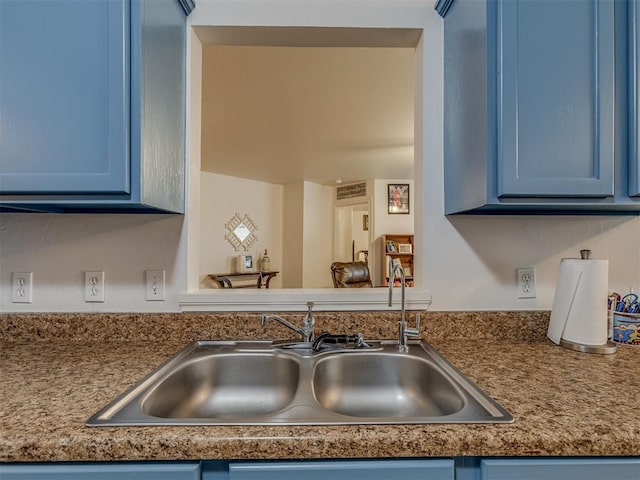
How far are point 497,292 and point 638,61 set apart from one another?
84 cm

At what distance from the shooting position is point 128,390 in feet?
2.70

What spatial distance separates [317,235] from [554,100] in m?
5.98

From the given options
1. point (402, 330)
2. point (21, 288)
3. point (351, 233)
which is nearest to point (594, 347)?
point (402, 330)

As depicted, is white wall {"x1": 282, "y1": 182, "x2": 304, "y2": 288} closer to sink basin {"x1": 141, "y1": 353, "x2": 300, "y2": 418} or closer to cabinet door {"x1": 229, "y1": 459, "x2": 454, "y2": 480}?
sink basin {"x1": 141, "y1": 353, "x2": 300, "y2": 418}

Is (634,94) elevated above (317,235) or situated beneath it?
elevated above

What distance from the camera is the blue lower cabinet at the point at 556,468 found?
25.8 inches

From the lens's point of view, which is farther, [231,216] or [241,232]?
[241,232]

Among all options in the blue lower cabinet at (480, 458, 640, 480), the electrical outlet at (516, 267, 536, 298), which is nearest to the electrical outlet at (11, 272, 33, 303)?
the blue lower cabinet at (480, 458, 640, 480)

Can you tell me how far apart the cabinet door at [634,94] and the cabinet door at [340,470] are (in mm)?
1011

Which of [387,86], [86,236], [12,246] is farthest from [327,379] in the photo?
[387,86]

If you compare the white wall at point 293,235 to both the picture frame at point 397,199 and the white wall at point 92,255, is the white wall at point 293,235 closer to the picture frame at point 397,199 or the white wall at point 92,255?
the picture frame at point 397,199

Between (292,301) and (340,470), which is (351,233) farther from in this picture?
(340,470)

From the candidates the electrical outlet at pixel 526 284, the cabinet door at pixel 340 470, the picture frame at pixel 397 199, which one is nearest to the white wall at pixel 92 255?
the cabinet door at pixel 340 470

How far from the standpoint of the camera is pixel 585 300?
1.12m
